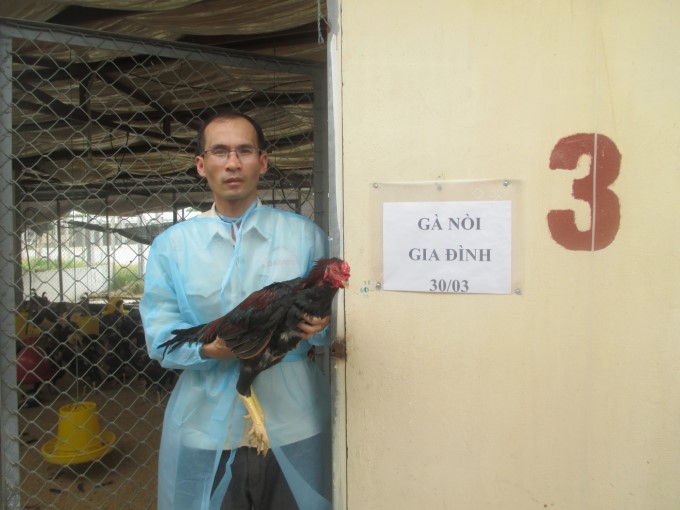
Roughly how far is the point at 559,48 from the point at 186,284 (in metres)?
1.11

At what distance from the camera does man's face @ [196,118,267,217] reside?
1.33 m

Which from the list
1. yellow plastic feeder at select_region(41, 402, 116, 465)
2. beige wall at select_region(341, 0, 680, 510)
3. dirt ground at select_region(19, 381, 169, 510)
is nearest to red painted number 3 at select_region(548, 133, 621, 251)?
beige wall at select_region(341, 0, 680, 510)

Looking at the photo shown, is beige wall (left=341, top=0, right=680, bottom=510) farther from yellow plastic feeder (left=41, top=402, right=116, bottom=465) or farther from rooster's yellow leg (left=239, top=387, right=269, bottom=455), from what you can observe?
A: yellow plastic feeder (left=41, top=402, right=116, bottom=465)

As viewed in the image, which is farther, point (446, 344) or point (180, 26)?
point (180, 26)

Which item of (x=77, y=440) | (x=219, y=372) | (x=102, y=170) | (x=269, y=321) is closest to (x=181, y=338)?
(x=219, y=372)

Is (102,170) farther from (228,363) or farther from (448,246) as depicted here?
(448,246)

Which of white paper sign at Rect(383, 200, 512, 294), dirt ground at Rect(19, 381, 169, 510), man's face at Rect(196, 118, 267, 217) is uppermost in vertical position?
man's face at Rect(196, 118, 267, 217)

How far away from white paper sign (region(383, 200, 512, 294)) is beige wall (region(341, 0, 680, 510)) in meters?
0.04

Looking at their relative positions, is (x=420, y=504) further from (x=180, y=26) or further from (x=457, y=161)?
(x=180, y=26)

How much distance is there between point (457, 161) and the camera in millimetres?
1146

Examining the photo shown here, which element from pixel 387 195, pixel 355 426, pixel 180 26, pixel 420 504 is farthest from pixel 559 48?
pixel 180 26

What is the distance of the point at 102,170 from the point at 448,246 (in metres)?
5.05

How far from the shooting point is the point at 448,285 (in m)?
1.16

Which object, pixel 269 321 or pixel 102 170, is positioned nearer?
pixel 269 321
